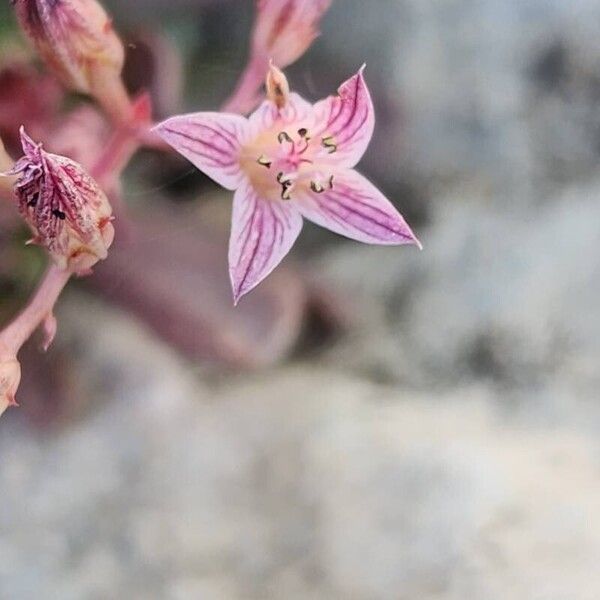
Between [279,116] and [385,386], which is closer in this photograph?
[279,116]

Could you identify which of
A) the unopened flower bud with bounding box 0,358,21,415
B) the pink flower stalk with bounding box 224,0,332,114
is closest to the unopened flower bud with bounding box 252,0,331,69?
the pink flower stalk with bounding box 224,0,332,114

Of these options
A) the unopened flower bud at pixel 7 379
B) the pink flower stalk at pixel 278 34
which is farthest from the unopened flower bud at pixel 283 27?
the unopened flower bud at pixel 7 379

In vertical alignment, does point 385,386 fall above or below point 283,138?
below

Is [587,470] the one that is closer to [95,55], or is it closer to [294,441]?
[294,441]

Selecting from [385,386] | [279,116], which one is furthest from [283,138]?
[385,386]

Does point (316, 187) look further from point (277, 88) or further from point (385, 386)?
point (385, 386)
